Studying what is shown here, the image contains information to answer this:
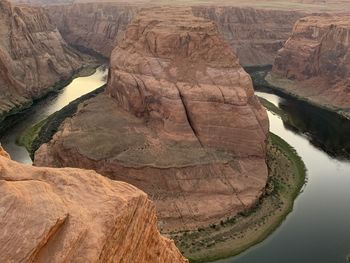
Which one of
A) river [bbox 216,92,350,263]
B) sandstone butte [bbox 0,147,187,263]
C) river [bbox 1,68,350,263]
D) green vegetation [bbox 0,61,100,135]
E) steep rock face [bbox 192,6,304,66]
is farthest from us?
steep rock face [bbox 192,6,304,66]

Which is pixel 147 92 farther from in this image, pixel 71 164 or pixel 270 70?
pixel 270 70

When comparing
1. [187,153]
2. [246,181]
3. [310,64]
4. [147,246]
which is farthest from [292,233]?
[310,64]

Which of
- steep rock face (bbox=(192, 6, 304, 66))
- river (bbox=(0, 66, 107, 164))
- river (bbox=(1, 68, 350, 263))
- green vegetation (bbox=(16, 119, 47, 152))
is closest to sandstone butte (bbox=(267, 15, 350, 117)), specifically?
river (bbox=(1, 68, 350, 263))

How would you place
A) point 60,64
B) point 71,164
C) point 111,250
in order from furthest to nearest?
1. point 60,64
2. point 71,164
3. point 111,250

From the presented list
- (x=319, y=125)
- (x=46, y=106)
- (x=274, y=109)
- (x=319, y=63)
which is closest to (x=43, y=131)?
(x=46, y=106)

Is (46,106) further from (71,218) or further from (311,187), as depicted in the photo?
(71,218)

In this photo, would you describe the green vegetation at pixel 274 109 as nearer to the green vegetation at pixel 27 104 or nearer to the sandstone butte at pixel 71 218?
the green vegetation at pixel 27 104

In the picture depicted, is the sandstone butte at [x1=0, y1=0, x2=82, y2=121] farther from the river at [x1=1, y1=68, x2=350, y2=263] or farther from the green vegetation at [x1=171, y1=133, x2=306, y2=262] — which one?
the green vegetation at [x1=171, y1=133, x2=306, y2=262]

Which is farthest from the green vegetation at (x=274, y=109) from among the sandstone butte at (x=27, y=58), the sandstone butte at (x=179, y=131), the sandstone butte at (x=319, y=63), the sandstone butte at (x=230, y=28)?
the sandstone butte at (x=27, y=58)
